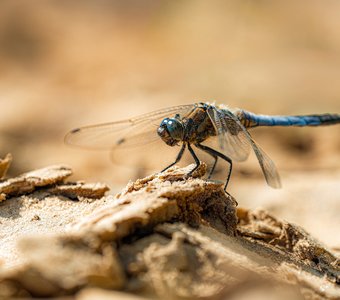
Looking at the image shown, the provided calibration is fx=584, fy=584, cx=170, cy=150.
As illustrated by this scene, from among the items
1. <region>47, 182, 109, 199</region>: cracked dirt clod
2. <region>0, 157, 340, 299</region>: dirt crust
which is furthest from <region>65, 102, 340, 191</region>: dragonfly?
<region>47, 182, 109, 199</region>: cracked dirt clod

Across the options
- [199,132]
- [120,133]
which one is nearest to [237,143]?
[199,132]

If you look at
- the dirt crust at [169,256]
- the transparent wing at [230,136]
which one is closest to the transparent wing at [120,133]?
the transparent wing at [230,136]

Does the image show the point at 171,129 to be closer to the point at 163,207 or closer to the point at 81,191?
the point at 81,191

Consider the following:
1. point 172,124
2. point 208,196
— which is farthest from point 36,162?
point 208,196

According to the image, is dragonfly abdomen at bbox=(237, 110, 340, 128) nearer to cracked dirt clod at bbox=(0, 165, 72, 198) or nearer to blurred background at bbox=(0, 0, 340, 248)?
blurred background at bbox=(0, 0, 340, 248)

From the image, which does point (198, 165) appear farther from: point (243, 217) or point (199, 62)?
point (199, 62)

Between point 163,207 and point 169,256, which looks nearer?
point 169,256

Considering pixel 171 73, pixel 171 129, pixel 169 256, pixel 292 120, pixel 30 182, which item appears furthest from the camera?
pixel 171 73
